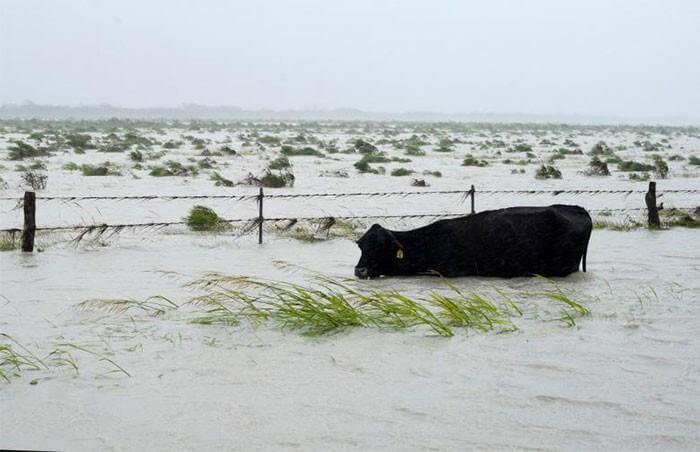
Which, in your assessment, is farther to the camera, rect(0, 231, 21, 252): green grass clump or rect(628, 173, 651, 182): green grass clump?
rect(628, 173, 651, 182): green grass clump

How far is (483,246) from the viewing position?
8.84m

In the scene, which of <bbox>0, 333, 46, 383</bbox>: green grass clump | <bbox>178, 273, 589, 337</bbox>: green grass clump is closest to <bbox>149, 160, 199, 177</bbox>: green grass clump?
<bbox>178, 273, 589, 337</bbox>: green grass clump

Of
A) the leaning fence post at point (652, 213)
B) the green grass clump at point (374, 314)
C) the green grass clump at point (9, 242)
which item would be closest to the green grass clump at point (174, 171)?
the green grass clump at point (9, 242)

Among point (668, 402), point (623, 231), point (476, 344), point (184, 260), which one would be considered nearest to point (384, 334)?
point (476, 344)

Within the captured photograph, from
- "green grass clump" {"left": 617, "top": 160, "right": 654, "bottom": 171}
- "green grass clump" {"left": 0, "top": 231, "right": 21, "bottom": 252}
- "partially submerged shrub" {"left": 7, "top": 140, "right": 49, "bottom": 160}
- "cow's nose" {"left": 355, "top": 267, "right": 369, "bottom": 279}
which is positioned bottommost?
"green grass clump" {"left": 0, "top": 231, "right": 21, "bottom": 252}

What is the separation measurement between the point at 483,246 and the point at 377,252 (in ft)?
3.95

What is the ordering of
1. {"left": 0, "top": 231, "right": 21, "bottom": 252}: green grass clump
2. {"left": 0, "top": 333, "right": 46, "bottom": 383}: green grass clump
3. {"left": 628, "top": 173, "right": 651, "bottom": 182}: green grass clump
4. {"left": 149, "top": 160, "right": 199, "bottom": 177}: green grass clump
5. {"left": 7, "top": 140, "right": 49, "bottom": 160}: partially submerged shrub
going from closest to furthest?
{"left": 0, "top": 333, "right": 46, "bottom": 383}: green grass clump
{"left": 0, "top": 231, "right": 21, "bottom": 252}: green grass clump
{"left": 149, "top": 160, "right": 199, "bottom": 177}: green grass clump
{"left": 628, "top": 173, "right": 651, "bottom": 182}: green grass clump
{"left": 7, "top": 140, "right": 49, "bottom": 160}: partially submerged shrub

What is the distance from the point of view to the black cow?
28.9ft

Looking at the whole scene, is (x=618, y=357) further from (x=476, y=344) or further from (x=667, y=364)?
(x=476, y=344)

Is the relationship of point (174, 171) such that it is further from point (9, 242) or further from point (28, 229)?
point (28, 229)

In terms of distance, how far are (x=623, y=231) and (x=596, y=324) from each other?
254 inches

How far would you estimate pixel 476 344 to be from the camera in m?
6.16

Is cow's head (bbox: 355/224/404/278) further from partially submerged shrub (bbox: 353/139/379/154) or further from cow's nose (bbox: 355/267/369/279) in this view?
partially submerged shrub (bbox: 353/139/379/154)

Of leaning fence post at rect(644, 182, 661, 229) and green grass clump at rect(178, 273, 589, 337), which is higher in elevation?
leaning fence post at rect(644, 182, 661, 229)
